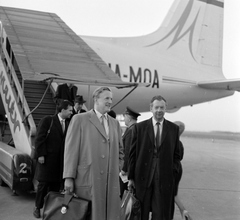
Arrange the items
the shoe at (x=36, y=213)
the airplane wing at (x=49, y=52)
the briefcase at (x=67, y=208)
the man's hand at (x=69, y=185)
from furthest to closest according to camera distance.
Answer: the airplane wing at (x=49, y=52) → the shoe at (x=36, y=213) → the man's hand at (x=69, y=185) → the briefcase at (x=67, y=208)

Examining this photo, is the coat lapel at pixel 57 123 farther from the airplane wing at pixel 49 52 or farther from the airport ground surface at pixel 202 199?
the airport ground surface at pixel 202 199

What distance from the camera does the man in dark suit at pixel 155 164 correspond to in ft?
10.8

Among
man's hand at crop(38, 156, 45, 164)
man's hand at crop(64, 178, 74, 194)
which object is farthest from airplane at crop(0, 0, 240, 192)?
man's hand at crop(64, 178, 74, 194)

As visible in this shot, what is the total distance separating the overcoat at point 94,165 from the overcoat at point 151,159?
53 centimetres

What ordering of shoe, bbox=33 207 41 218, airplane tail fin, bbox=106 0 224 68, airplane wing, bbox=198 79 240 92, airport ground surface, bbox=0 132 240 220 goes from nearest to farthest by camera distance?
shoe, bbox=33 207 41 218 < airport ground surface, bbox=0 132 240 220 < airplane wing, bbox=198 79 240 92 < airplane tail fin, bbox=106 0 224 68

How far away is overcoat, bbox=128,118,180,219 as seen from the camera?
3293 mm

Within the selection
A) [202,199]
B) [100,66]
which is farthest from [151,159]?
[100,66]

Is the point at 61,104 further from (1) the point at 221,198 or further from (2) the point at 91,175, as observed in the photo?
(1) the point at 221,198

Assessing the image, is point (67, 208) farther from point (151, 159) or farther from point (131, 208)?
point (151, 159)

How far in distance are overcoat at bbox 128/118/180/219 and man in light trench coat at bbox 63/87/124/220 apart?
0.53 m

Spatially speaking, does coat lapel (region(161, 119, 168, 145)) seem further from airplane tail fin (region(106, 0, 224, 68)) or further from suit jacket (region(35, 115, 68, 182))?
airplane tail fin (region(106, 0, 224, 68))

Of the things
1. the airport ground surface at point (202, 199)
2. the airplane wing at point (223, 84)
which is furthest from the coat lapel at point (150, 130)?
the airplane wing at point (223, 84)

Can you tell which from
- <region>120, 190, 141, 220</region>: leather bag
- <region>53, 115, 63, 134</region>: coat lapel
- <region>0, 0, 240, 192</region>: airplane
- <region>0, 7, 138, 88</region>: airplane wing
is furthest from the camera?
<region>0, 0, 240, 192</region>: airplane

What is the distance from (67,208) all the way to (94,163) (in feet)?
1.39
